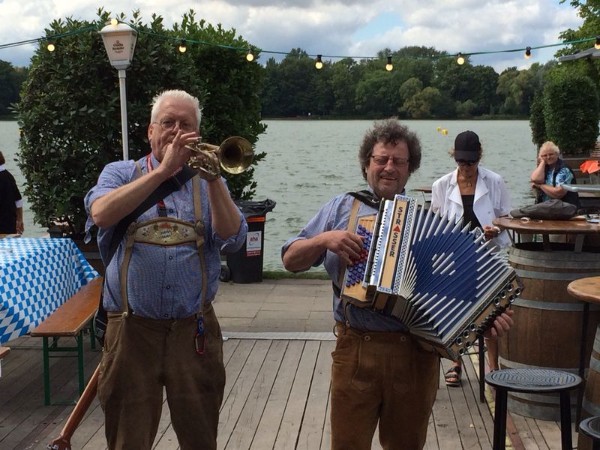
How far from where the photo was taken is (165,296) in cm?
334

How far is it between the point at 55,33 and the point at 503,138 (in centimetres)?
5821

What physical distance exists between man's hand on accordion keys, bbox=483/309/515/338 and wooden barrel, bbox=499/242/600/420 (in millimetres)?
1889

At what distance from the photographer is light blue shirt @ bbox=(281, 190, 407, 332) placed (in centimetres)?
326

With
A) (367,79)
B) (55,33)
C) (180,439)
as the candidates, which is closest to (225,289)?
(55,33)

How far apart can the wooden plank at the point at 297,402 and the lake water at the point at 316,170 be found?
1572mm

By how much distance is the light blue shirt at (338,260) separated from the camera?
326 cm

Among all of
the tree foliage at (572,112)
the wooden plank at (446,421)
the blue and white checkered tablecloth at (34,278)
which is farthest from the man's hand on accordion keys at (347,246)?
the tree foliage at (572,112)

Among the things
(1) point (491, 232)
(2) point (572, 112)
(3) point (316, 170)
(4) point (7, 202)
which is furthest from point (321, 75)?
(1) point (491, 232)

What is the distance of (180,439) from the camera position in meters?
3.52

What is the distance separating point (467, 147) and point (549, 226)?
0.84m

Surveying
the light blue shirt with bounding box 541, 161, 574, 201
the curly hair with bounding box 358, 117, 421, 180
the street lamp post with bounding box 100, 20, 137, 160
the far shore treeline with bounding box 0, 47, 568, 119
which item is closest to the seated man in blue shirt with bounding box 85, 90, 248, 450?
the curly hair with bounding box 358, 117, 421, 180

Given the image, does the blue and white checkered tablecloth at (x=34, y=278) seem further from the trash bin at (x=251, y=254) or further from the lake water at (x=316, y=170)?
the trash bin at (x=251, y=254)

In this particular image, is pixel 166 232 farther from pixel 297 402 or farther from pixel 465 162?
pixel 465 162

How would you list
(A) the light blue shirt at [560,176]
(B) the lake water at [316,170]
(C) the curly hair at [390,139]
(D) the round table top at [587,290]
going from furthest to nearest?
1. (B) the lake water at [316,170]
2. (A) the light blue shirt at [560,176]
3. (D) the round table top at [587,290]
4. (C) the curly hair at [390,139]
